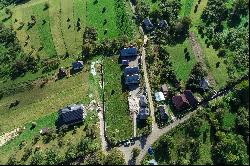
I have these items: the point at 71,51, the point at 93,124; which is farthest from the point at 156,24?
the point at 93,124

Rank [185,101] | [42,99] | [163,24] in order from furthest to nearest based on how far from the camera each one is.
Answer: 1. [163,24]
2. [42,99]
3. [185,101]

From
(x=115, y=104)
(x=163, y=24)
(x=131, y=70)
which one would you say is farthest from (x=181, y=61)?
(x=115, y=104)

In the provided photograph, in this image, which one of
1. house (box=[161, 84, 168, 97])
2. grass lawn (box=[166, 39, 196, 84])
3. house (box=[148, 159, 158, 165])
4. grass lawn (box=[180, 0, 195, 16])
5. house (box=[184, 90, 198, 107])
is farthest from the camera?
grass lawn (box=[180, 0, 195, 16])

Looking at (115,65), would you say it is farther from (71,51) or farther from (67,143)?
(67,143)

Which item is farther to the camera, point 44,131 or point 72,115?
point 72,115

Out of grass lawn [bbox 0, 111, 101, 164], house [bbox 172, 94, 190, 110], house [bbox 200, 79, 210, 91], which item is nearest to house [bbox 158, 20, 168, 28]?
house [bbox 200, 79, 210, 91]

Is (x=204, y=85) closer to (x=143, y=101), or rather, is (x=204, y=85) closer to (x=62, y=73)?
(x=143, y=101)

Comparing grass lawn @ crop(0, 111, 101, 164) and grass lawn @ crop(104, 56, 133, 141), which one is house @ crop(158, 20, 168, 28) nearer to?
grass lawn @ crop(104, 56, 133, 141)

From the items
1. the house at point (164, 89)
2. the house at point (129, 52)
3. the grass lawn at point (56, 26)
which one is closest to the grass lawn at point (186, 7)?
the house at point (129, 52)
